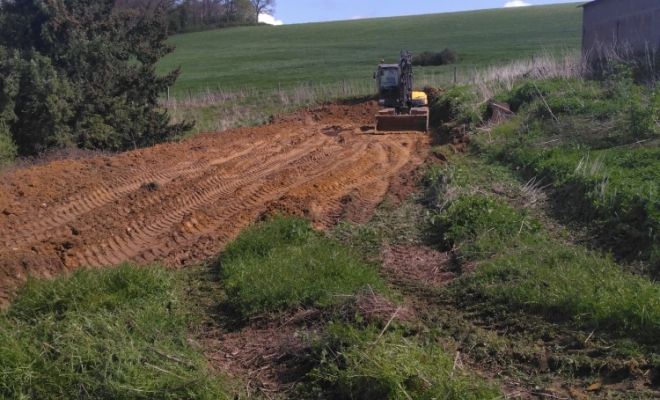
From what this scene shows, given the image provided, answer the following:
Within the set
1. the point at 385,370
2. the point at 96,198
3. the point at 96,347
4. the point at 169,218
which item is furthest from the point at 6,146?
the point at 385,370

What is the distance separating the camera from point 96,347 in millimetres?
5324

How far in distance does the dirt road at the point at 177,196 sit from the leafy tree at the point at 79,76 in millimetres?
2863

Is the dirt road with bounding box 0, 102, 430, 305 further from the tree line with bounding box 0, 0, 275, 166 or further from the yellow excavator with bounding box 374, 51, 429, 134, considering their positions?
the tree line with bounding box 0, 0, 275, 166

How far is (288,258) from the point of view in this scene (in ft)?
24.6

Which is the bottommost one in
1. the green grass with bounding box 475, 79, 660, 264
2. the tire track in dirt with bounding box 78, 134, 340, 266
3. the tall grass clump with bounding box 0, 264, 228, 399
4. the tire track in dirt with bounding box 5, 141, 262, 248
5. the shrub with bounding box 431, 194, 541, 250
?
the tire track in dirt with bounding box 78, 134, 340, 266

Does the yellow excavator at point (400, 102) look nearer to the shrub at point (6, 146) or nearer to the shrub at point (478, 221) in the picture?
the shrub at point (6, 146)

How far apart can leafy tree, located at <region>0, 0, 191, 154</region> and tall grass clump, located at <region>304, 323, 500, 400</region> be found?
47.8ft

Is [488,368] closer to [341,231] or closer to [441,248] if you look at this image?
[441,248]

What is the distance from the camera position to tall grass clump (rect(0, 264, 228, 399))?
16.1ft

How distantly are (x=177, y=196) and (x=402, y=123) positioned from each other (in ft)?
34.1

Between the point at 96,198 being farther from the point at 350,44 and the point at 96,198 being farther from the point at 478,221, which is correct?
the point at 350,44

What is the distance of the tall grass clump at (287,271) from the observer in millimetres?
6547

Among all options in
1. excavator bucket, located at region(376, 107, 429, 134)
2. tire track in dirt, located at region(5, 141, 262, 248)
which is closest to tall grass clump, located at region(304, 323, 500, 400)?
tire track in dirt, located at region(5, 141, 262, 248)

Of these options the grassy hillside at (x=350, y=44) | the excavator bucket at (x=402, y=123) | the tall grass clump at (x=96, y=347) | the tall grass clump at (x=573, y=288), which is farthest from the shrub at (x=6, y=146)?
the grassy hillside at (x=350, y=44)
